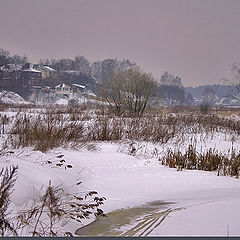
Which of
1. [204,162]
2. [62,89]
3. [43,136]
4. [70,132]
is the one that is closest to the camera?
[204,162]

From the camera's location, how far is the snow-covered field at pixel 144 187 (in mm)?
4352

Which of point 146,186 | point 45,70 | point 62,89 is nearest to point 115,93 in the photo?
point 146,186

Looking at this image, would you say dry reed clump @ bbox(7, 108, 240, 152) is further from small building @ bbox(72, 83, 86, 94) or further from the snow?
small building @ bbox(72, 83, 86, 94)

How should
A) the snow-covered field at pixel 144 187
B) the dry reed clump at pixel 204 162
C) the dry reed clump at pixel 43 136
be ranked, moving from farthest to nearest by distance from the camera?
the dry reed clump at pixel 43 136
the dry reed clump at pixel 204 162
the snow-covered field at pixel 144 187

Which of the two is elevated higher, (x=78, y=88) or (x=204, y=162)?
(x=78, y=88)

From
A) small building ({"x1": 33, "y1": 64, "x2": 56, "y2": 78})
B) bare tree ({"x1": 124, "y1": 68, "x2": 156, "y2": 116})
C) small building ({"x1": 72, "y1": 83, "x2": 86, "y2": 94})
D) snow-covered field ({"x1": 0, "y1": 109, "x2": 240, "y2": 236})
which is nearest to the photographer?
snow-covered field ({"x1": 0, "y1": 109, "x2": 240, "y2": 236})

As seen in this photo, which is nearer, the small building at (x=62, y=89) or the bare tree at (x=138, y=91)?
the bare tree at (x=138, y=91)

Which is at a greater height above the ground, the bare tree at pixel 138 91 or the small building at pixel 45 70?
the small building at pixel 45 70

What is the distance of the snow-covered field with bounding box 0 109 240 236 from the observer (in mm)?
4352

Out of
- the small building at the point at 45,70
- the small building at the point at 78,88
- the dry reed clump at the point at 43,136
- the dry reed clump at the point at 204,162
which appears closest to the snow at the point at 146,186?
the dry reed clump at the point at 204,162

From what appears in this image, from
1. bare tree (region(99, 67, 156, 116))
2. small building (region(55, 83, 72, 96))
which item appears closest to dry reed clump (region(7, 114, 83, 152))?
bare tree (region(99, 67, 156, 116))

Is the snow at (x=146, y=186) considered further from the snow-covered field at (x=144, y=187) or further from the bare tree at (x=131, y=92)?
the bare tree at (x=131, y=92)

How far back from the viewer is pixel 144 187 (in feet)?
22.8

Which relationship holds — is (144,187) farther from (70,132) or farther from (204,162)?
(70,132)
